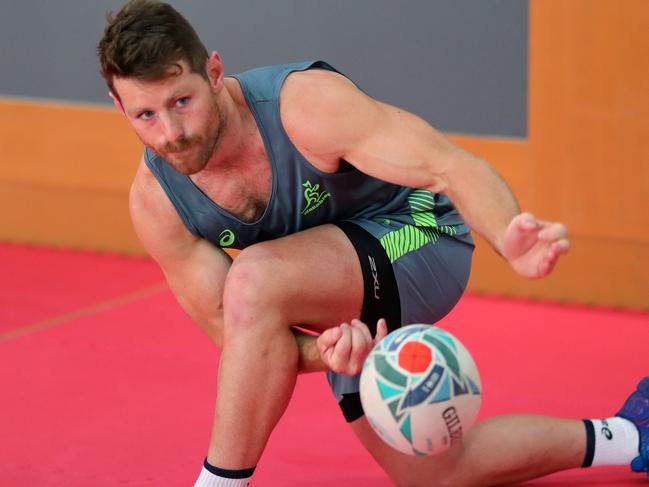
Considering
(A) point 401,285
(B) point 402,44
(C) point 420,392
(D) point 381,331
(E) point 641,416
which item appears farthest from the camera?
(B) point 402,44

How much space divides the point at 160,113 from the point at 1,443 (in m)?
1.38

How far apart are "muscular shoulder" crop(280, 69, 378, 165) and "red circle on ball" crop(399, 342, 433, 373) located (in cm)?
52

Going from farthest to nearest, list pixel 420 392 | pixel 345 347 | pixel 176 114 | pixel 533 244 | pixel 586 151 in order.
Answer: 1. pixel 586 151
2. pixel 176 114
3. pixel 345 347
4. pixel 420 392
5. pixel 533 244

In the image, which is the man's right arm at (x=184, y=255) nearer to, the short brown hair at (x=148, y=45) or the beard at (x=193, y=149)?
the beard at (x=193, y=149)

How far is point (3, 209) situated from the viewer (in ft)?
20.3

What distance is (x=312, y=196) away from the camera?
2963mm

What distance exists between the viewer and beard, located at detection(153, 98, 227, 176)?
2758 mm

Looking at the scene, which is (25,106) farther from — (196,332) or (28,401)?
(28,401)

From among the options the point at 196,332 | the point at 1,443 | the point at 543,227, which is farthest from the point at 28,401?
the point at 543,227

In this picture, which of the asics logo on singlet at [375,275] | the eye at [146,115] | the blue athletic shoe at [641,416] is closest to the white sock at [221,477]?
the asics logo on singlet at [375,275]

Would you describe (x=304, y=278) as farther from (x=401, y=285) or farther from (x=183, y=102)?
(x=183, y=102)

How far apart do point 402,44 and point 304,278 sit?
267 centimetres

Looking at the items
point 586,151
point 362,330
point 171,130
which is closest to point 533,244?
point 362,330

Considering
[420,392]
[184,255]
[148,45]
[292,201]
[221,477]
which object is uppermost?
[148,45]
